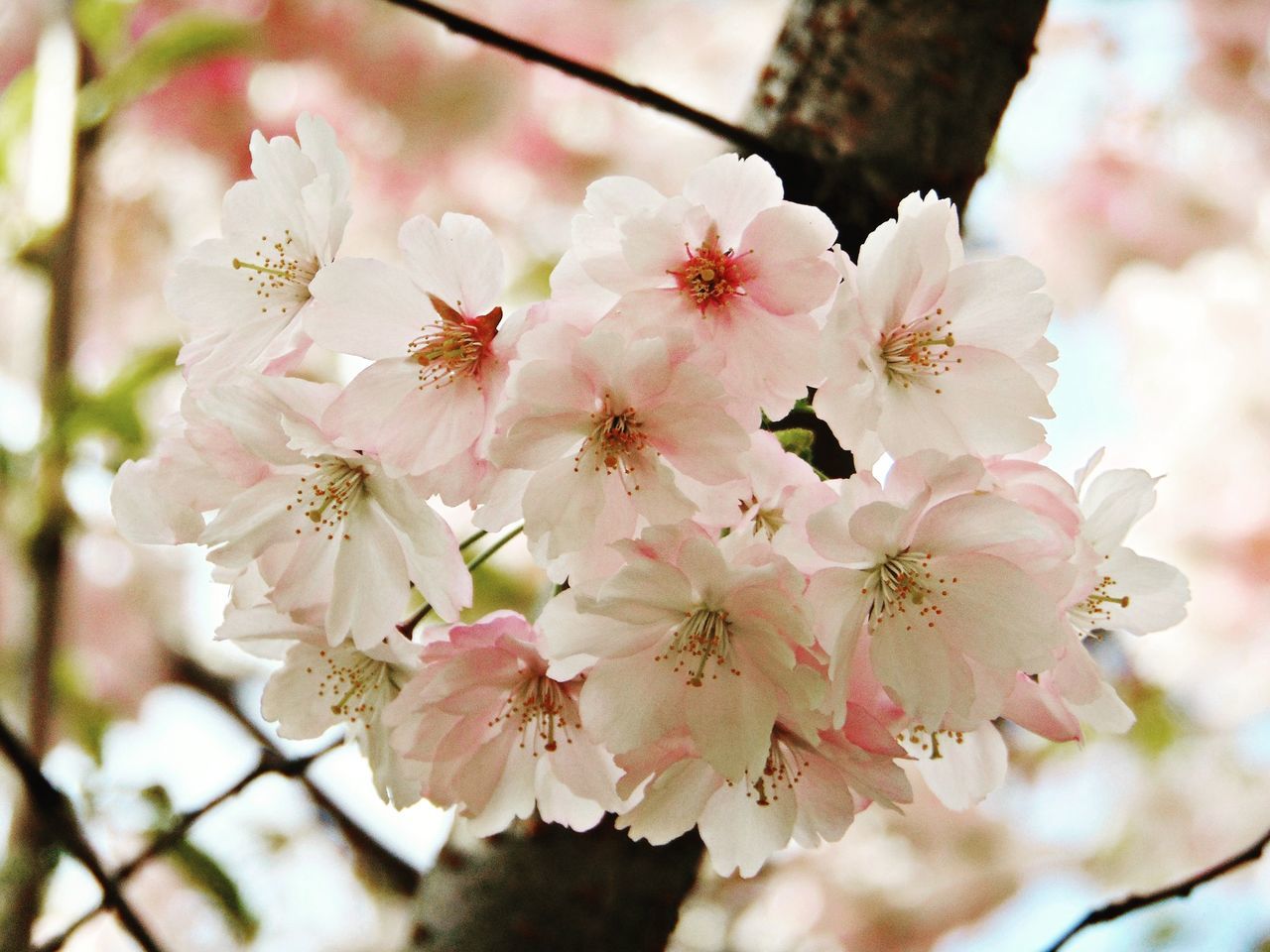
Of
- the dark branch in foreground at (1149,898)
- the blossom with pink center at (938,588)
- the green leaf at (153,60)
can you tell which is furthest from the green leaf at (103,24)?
the dark branch in foreground at (1149,898)

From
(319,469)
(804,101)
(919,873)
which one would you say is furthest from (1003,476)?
(919,873)

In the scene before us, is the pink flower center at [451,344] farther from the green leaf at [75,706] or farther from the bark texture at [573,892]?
the green leaf at [75,706]

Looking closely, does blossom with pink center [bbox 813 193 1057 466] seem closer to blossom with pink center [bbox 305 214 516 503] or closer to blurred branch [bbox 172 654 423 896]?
blossom with pink center [bbox 305 214 516 503]

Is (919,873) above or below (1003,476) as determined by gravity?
below

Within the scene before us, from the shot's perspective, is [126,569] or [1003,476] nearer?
[1003,476]

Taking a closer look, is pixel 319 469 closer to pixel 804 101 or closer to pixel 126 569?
pixel 804 101

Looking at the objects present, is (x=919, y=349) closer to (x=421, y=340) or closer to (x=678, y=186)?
(x=421, y=340)

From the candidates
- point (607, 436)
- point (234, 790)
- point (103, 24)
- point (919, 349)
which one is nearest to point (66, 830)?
point (234, 790)
